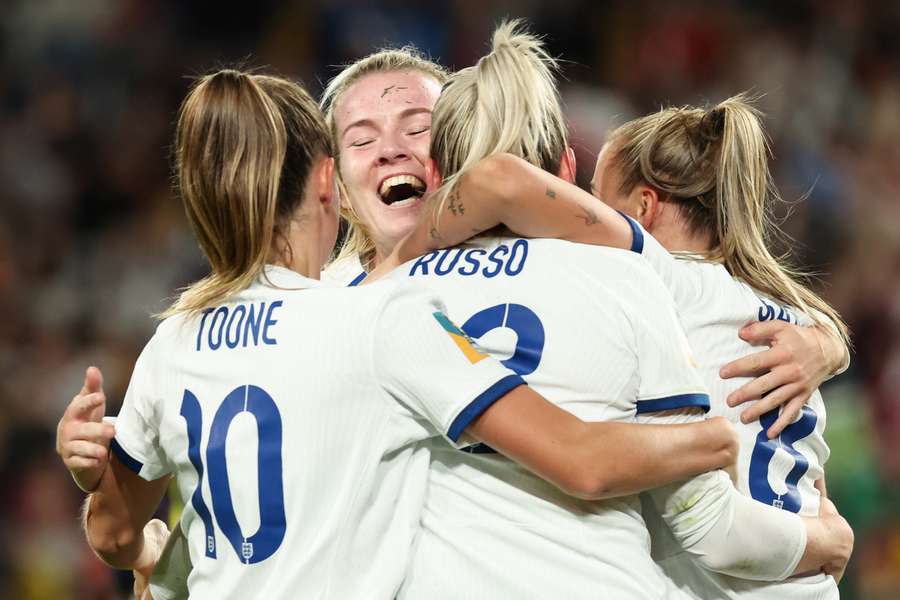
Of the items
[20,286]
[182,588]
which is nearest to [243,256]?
[182,588]

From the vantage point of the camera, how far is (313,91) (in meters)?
7.78

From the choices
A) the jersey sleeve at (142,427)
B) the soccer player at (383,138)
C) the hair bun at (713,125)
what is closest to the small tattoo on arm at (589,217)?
the hair bun at (713,125)

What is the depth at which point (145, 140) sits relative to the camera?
808cm

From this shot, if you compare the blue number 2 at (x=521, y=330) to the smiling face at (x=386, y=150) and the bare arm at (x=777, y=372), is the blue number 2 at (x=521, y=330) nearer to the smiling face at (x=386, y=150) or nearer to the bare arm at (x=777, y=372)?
the bare arm at (x=777, y=372)

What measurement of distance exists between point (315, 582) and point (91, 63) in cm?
687

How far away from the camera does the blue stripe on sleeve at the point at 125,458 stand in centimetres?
254

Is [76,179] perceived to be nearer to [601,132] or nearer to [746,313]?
[601,132]

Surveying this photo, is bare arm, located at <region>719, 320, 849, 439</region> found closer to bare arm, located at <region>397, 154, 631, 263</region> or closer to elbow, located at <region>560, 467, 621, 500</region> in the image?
bare arm, located at <region>397, 154, 631, 263</region>

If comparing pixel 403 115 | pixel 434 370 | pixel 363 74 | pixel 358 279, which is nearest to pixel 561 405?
pixel 434 370

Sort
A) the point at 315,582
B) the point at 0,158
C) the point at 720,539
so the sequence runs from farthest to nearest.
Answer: the point at 0,158 → the point at 720,539 → the point at 315,582

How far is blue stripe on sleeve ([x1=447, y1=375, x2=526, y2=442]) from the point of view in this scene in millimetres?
2121

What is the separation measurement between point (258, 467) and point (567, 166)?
0.95 m

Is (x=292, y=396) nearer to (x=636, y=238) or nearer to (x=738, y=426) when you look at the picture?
(x=636, y=238)

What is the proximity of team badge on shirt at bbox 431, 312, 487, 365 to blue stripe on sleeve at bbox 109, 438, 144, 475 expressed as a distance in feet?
2.55
